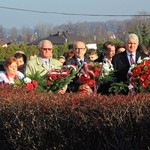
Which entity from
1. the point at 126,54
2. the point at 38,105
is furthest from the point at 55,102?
the point at 126,54

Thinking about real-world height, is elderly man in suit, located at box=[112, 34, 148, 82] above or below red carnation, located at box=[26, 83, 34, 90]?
above

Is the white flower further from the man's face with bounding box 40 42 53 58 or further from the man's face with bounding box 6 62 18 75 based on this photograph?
the man's face with bounding box 40 42 53 58

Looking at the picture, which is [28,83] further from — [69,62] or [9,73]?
[69,62]

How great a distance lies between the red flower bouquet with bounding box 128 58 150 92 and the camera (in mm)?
6648

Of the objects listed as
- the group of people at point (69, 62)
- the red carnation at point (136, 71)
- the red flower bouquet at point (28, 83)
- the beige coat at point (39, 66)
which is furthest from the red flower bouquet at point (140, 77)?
the beige coat at point (39, 66)

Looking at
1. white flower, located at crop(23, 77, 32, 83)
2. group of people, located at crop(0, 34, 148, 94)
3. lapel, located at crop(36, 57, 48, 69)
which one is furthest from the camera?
lapel, located at crop(36, 57, 48, 69)

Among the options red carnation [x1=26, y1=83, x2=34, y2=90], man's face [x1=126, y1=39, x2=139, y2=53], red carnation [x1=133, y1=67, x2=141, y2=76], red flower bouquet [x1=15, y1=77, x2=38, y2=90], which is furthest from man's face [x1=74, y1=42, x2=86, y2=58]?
red carnation [x1=133, y1=67, x2=141, y2=76]

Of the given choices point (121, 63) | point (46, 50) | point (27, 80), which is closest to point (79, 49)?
point (46, 50)

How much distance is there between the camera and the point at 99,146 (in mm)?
4375

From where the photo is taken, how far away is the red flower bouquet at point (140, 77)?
6648 mm

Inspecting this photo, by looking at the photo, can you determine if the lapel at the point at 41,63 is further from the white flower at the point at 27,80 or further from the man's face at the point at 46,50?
the white flower at the point at 27,80

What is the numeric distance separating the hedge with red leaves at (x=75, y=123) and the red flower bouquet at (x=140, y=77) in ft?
5.57

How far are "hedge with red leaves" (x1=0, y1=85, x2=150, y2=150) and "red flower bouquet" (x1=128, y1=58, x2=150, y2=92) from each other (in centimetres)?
170

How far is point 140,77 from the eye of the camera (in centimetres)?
671
